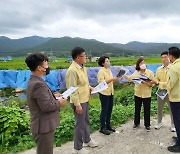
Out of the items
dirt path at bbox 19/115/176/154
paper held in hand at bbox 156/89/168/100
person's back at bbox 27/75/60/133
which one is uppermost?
person's back at bbox 27/75/60/133

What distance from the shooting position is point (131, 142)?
4621 mm

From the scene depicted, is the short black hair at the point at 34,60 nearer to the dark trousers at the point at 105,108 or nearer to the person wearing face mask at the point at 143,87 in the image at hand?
the dark trousers at the point at 105,108

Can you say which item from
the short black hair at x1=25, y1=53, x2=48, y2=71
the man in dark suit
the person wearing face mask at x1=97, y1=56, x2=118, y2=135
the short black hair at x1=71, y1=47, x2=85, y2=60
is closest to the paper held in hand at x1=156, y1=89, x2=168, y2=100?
the person wearing face mask at x1=97, y1=56, x2=118, y2=135

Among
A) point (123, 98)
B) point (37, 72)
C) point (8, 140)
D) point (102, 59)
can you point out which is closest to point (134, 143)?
point (102, 59)

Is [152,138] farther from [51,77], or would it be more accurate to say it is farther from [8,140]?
[51,77]

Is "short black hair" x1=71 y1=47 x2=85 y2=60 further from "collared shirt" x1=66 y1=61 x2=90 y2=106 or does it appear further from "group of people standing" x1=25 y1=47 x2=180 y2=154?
"collared shirt" x1=66 y1=61 x2=90 y2=106

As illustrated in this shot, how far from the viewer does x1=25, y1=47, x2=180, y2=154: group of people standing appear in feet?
→ 8.95

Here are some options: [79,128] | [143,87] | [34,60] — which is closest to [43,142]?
[34,60]

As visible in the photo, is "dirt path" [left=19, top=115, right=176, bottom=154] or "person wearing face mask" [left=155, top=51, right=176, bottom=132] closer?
"dirt path" [left=19, top=115, right=176, bottom=154]

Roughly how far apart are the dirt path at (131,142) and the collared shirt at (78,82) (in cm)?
98

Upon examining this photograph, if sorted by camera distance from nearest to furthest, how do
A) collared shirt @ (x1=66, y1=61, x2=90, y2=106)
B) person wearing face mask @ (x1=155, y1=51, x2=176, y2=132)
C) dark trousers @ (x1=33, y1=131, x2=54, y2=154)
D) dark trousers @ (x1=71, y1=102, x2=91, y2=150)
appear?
dark trousers @ (x1=33, y1=131, x2=54, y2=154) → collared shirt @ (x1=66, y1=61, x2=90, y2=106) → dark trousers @ (x1=71, y1=102, x2=91, y2=150) → person wearing face mask @ (x1=155, y1=51, x2=176, y2=132)

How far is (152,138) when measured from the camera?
480 centimetres

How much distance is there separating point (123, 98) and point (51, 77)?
4.56m

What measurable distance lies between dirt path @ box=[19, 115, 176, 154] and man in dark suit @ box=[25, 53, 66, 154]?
1.47 metres
